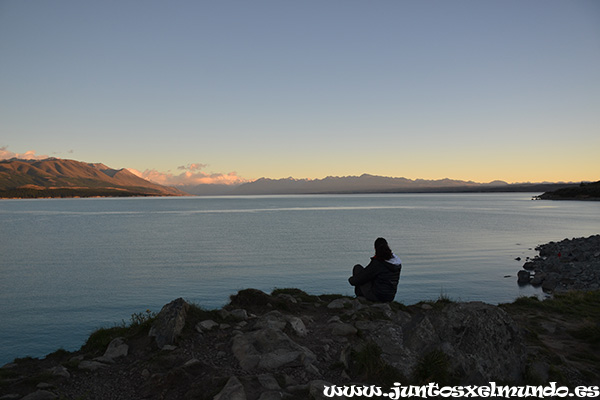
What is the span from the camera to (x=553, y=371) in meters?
8.77

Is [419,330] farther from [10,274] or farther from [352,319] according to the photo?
[10,274]

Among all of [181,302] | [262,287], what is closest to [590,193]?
[262,287]

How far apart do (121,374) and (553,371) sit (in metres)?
9.70

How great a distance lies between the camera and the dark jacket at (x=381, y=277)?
43.5ft

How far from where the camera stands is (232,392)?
7.42 m

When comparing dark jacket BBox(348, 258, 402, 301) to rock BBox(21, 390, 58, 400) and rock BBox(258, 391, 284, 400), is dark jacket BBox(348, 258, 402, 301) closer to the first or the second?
rock BBox(258, 391, 284, 400)

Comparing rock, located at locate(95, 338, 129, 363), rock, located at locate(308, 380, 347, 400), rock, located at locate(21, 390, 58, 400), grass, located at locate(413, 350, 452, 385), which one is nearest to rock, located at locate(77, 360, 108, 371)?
rock, located at locate(95, 338, 129, 363)

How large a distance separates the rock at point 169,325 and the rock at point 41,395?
8.25ft

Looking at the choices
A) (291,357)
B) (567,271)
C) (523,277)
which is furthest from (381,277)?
(567,271)

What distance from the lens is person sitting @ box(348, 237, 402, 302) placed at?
1307 centimetres

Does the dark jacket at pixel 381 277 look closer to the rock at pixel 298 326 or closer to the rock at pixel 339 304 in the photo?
the rock at pixel 339 304

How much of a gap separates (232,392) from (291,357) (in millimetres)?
1928

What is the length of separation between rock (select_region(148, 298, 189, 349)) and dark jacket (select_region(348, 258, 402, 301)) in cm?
604

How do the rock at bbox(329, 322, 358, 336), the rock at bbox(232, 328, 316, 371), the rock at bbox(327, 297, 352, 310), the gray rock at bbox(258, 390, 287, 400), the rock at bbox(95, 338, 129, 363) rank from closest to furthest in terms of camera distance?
1. the gray rock at bbox(258, 390, 287, 400)
2. the rock at bbox(232, 328, 316, 371)
3. the rock at bbox(95, 338, 129, 363)
4. the rock at bbox(329, 322, 358, 336)
5. the rock at bbox(327, 297, 352, 310)
